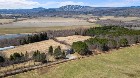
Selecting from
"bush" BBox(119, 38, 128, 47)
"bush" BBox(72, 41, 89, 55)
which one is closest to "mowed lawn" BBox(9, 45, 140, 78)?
"bush" BBox(72, 41, 89, 55)

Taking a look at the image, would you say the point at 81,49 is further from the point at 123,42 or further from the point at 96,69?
the point at 96,69

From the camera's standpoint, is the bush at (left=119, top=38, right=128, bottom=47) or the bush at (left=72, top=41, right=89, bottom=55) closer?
the bush at (left=72, top=41, right=89, bottom=55)

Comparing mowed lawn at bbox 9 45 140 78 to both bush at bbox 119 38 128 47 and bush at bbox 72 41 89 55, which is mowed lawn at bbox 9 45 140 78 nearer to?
bush at bbox 72 41 89 55

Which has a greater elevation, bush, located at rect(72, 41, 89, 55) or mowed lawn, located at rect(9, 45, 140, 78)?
mowed lawn, located at rect(9, 45, 140, 78)

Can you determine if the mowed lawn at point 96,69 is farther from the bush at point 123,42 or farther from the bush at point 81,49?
the bush at point 123,42

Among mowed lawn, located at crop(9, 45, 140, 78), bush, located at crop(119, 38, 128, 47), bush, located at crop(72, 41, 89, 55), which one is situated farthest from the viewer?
bush, located at crop(119, 38, 128, 47)

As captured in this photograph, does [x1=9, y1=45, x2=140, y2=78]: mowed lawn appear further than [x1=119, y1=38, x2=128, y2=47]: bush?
No

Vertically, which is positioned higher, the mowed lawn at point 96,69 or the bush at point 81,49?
the mowed lawn at point 96,69

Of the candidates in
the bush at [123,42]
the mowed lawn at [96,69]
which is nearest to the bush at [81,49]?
the mowed lawn at [96,69]

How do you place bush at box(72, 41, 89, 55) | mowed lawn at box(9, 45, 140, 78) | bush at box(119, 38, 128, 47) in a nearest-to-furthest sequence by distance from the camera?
1. mowed lawn at box(9, 45, 140, 78)
2. bush at box(72, 41, 89, 55)
3. bush at box(119, 38, 128, 47)
